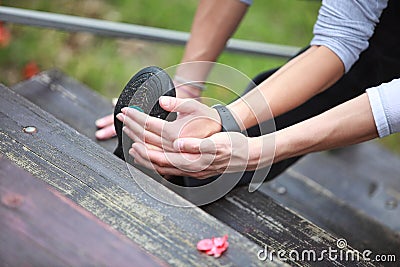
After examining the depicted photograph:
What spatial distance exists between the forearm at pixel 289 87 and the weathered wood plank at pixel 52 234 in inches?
19.5

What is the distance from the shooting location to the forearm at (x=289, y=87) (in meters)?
1.21

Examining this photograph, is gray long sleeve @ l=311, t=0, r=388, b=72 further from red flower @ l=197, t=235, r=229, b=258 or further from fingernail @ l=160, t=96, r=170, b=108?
red flower @ l=197, t=235, r=229, b=258

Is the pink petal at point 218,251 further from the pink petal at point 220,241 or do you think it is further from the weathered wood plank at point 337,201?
the weathered wood plank at point 337,201

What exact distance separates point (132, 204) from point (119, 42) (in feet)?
6.27

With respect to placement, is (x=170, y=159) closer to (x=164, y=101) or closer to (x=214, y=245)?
(x=164, y=101)

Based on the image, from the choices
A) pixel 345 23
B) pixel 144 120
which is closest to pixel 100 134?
pixel 144 120

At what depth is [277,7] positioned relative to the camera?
113 inches

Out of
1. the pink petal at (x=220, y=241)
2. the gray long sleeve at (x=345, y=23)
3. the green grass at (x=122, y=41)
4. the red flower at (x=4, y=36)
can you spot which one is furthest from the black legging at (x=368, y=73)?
the red flower at (x=4, y=36)

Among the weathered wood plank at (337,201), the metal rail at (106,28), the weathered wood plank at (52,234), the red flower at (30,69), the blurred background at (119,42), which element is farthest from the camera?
the blurred background at (119,42)

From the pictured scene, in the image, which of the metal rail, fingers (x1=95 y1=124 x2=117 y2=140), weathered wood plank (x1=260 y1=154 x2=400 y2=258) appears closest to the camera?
fingers (x1=95 y1=124 x2=117 y2=140)

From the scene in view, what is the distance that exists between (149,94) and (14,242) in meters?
0.39

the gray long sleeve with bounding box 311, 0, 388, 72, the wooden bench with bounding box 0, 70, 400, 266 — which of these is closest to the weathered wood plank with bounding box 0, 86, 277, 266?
the wooden bench with bounding box 0, 70, 400, 266

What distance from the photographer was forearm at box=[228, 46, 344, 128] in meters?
1.21

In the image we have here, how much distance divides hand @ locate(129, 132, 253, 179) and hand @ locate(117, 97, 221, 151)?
0.06ft
